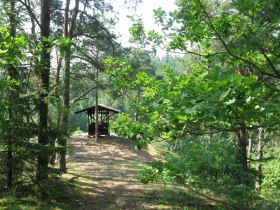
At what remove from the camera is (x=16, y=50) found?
476 cm

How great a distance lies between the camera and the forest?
2619 mm

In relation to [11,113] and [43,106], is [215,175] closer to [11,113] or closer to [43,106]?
[43,106]

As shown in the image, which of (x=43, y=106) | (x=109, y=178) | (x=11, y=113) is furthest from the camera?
(x=109, y=178)

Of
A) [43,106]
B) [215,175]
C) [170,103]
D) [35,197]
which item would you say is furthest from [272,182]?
[170,103]

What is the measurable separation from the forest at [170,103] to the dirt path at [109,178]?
0.19 meters

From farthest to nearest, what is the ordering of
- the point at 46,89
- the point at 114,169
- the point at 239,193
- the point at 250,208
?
the point at 114,169, the point at 46,89, the point at 250,208, the point at 239,193

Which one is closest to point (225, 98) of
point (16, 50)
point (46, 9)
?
point (16, 50)

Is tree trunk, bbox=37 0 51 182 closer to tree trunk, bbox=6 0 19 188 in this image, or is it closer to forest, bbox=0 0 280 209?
forest, bbox=0 0 280 209

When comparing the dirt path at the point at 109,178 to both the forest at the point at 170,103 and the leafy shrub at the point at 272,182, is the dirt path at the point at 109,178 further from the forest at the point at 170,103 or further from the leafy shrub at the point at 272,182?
the leafy shrub at the point at 272,182

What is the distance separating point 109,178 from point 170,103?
41.1 feet

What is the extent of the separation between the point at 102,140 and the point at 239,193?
20.3 m

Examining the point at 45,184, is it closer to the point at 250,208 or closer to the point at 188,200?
the point at 188,200

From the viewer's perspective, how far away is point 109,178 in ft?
47.9

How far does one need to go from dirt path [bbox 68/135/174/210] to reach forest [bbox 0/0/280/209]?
189 mm
